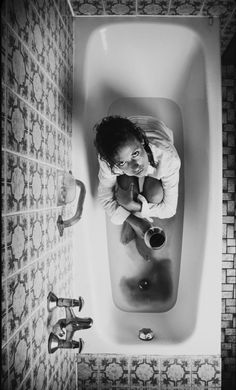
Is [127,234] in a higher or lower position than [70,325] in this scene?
higher

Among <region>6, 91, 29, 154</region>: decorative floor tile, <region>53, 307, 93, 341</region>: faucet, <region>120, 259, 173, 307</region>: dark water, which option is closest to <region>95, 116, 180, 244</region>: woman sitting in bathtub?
<region>120, 259, 173, 307</region>: dark water

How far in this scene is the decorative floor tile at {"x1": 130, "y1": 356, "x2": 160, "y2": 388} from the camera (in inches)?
60.1

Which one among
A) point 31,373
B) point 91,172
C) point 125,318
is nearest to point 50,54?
point 91,172

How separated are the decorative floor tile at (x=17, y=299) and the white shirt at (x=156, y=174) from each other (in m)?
0.65

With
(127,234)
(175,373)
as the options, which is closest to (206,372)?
(175,373)

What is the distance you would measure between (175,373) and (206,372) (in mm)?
136

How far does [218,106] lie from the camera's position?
1.52 meters

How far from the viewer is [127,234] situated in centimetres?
172

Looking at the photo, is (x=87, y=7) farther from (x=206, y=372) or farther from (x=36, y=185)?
(x=206, y=372)

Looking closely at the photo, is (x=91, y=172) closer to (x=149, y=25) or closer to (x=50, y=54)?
(x=50, y=54)

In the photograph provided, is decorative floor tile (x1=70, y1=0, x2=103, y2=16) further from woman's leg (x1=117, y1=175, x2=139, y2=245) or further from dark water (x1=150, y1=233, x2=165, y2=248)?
dark water (x1=150, y1=233, x2=165, y2=248)

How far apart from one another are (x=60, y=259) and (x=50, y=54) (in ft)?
2.45

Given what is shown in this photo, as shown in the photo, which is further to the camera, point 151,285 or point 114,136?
point 151,285

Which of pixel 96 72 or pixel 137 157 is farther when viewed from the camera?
pixel 96 72
